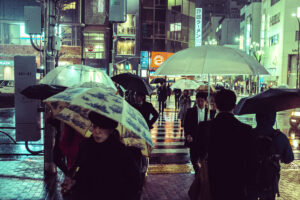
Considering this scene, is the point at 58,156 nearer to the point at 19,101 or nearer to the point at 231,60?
the point at 231,60

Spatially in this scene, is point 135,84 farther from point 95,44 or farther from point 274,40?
point 274,40

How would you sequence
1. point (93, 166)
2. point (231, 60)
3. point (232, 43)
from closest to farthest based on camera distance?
1. point (93, 166)
2. point (231, 60)
3. point (232, 43)

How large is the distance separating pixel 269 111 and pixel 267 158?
592mm

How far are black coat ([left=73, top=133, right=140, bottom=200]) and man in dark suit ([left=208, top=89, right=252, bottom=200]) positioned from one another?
3.30ft

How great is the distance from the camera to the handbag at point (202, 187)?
3.33 metres

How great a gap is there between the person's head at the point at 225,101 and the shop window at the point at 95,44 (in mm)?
43944

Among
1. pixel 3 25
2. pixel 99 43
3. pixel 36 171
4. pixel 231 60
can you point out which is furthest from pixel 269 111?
pixel 3 25

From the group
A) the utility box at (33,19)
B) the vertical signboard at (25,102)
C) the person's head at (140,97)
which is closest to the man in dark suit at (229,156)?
the person's head at (140,97)

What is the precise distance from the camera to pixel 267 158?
3.60 m

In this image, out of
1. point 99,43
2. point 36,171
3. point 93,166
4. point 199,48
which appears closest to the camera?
point 93,166

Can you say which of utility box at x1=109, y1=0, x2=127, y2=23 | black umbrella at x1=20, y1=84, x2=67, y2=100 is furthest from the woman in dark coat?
utility box at x1=109, y1=0, x2=127, y2=23

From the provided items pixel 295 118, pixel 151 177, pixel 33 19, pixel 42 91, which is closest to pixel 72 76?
pixel 42 91

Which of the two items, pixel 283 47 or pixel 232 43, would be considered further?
pixel 232 43

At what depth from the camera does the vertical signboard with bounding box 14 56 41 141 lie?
7.38 meters
